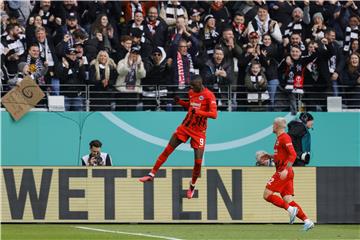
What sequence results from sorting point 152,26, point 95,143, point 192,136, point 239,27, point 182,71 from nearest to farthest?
point 192,136
point 95,143
point 182,71
point 152,26
point 239,27

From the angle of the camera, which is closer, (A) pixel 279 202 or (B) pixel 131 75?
(A) pixel 279 202

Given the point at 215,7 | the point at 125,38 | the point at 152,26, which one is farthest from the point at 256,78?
the point at 125,38

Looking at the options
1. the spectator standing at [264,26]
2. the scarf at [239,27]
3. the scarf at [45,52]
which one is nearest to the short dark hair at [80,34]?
the scarf at [45,52]

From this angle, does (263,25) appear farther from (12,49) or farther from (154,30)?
(12,49)

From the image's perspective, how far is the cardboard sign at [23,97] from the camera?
21891 millimetres

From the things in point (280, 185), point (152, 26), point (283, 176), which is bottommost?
point (280, 185)

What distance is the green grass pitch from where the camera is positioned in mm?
16359

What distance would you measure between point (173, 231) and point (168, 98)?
5.66m

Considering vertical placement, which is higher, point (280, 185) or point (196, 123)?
point (196, 123)

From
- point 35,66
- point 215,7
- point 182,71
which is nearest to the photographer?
point 35,66

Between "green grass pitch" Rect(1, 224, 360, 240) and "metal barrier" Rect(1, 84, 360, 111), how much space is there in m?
3.93

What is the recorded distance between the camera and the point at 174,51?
2255 centimetres

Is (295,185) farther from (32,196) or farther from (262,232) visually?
(32,196)

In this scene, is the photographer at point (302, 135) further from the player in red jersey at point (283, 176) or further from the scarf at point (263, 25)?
the player in red jersey at point (283, 176)
